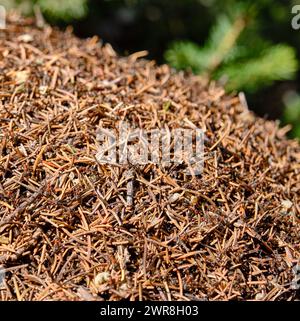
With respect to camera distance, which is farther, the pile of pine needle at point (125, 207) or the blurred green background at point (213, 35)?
the blurred green background at point (213, 35)

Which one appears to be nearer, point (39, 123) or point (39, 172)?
point (39, 172)

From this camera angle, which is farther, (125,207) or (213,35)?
(213,35)

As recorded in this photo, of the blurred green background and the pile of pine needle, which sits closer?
the pile of pine needle

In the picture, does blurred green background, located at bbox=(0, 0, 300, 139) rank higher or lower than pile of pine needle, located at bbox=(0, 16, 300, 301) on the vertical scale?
higher

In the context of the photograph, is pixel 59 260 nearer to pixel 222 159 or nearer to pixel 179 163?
pixel 179 163

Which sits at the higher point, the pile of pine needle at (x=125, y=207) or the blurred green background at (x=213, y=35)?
the blurred green background at (x=213, y=35)

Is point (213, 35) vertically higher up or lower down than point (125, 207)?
higher up
